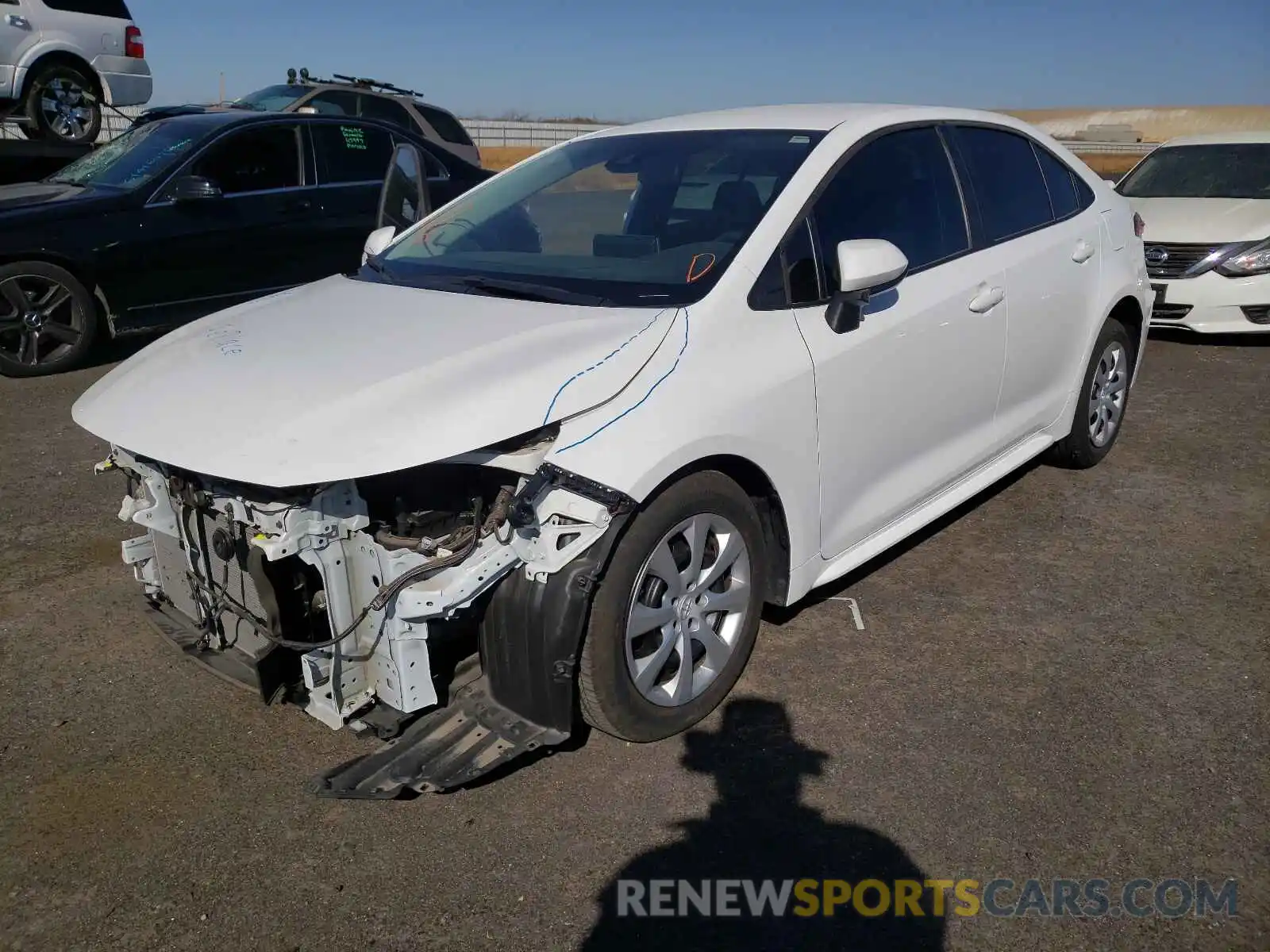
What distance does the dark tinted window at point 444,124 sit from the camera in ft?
36.6

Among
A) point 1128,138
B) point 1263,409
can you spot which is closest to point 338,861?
point 1263,409

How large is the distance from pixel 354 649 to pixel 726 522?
1090mm

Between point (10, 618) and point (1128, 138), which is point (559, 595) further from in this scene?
point (1128, 138)

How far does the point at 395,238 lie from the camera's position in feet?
13.9

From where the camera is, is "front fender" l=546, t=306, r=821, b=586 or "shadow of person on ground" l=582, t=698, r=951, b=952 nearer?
"shadow of person on ground" l=582, t=698, r=951, b=952

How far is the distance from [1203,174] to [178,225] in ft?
28.2

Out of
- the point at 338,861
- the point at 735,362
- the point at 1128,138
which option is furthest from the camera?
the point at 1128,138

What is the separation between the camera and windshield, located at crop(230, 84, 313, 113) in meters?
11.5

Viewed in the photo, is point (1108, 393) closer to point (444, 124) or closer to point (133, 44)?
point (444, 124)

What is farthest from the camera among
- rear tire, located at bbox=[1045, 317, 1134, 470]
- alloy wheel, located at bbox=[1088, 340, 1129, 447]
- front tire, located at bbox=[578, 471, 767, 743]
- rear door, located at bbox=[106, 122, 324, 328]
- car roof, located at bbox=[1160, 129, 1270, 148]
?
car roof, located at bbox=[1160, 129, 1270, 148]

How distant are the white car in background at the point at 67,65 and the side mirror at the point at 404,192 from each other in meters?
7.34

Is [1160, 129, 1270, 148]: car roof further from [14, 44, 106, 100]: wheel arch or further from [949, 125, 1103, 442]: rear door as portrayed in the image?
[14, 44, 106, 100]: wheel arch

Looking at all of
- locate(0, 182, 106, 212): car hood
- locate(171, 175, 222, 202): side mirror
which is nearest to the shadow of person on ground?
locate(171, 175, 222, 202): side mirror

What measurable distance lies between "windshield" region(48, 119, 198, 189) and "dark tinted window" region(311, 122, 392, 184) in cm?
97
